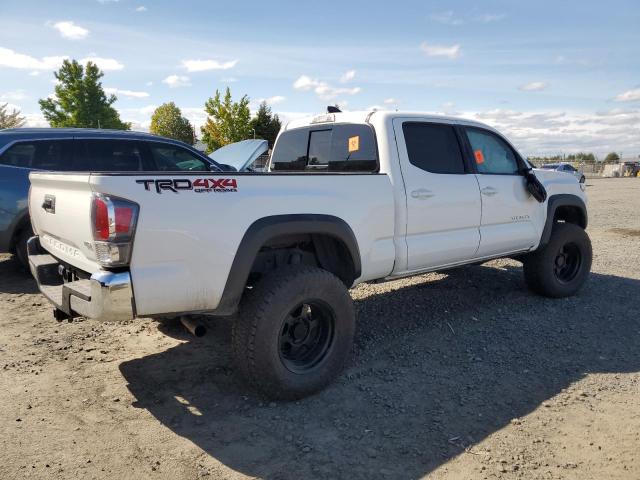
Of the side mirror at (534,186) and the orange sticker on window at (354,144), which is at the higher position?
the orange sticker on window at (354,144)

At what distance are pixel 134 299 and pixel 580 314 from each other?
175 inches

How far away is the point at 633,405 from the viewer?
3352 mm

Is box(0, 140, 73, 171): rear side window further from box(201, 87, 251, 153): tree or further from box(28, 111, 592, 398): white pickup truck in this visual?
box(201, 87, 251, 153): tree

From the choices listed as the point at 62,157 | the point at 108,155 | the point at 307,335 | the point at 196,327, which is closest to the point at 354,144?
the point at 307,335

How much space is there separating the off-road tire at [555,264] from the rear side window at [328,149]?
8.46 feet

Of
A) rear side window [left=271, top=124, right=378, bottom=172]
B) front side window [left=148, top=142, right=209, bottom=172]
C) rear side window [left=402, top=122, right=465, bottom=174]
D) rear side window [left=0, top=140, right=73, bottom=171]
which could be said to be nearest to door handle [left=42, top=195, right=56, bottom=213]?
rear side window [left=271, top=124, right=378, bottom=172]

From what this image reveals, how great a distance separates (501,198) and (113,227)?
365 cm

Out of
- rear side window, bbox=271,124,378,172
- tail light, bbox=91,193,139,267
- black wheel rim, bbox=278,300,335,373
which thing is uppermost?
rear side window, bbox=271,124,378,172

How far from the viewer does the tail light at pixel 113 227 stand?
268 centimetres

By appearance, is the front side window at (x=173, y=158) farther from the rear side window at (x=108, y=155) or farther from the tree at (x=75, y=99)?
the tree at (x=75, y=99)

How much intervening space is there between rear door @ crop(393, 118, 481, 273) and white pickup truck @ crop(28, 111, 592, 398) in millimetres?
13

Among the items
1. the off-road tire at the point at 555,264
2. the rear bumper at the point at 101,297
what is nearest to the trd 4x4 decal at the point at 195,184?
the rear bumper at the point at 101,297

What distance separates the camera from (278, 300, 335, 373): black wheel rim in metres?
3.49

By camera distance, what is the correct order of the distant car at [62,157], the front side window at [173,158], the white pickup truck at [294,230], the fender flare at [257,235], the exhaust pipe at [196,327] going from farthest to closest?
the front side window at [173,158] → the distant car at [62,157] → the exhaust pipe at [196,327] → the fender flare at [257,235] → the white pickup truck at [294,230]
